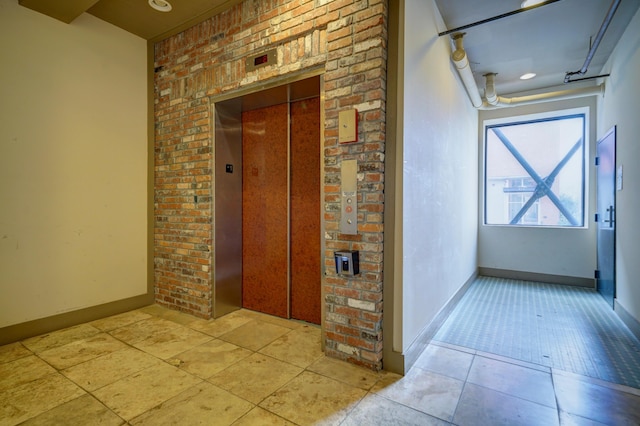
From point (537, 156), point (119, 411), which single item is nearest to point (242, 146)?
point (119, 411)

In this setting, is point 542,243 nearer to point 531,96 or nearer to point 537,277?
point 537,277

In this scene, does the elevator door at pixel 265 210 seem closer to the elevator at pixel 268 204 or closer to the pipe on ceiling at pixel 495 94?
the elevator at pixel 268 204

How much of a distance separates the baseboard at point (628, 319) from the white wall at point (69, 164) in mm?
5105

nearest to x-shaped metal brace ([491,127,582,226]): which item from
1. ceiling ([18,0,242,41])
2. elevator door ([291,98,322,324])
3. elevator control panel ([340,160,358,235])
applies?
elevator door ([291,98,322,324])

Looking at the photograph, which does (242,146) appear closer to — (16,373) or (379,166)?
(379,166)

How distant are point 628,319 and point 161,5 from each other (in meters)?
5.50

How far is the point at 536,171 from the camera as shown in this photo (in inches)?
206

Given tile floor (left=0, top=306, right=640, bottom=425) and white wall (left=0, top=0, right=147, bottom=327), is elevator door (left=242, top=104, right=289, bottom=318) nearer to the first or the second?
tile floor (left=0, top=306, right=640, bottom=425)

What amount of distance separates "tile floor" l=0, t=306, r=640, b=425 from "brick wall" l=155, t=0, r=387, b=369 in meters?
0.37

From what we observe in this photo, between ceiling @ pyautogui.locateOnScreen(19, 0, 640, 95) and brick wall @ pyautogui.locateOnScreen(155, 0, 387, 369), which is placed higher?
ceiling @ pyautogui.locateOnScreen(19, 0, 640, 95)

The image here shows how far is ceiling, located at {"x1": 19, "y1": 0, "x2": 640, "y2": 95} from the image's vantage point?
2.79m

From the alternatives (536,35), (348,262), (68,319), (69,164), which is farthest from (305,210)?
(536,35)

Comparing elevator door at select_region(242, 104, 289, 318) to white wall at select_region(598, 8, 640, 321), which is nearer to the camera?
white wall at select_region(598, 8, 640, 321)

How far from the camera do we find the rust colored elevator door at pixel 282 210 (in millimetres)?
3014
